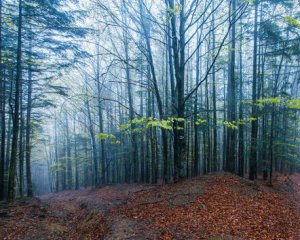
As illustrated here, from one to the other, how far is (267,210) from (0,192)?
42.5 ft

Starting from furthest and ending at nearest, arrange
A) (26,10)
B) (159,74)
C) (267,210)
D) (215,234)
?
(159,74)
(26,10)
(267,210)
(215,234)

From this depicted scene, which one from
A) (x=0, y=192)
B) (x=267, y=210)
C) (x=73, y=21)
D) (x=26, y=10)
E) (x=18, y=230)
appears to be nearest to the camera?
(x=18, y=230)

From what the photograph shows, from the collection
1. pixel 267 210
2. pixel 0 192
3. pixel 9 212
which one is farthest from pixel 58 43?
pixel 267 210

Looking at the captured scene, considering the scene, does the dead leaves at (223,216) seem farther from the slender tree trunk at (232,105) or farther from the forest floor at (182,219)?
the slender tree trunk at (232,105)

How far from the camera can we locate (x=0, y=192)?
1010cm

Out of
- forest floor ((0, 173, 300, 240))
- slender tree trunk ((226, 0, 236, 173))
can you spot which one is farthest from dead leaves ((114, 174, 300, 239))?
slender tree trunk ((226, 0, 236, 173))

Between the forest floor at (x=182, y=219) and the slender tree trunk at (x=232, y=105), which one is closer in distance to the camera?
the forest floor at (x=182, y=219)

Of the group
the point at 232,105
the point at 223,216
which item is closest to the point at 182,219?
the point at 223,216

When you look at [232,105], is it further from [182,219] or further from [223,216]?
[182,219]

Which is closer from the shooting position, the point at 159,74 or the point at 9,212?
the point at 9,212

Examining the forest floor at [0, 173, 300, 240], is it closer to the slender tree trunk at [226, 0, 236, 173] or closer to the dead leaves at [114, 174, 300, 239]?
the dead leaves at [114, 174, 300, 239]

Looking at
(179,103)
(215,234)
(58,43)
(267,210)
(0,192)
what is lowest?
(0,192)

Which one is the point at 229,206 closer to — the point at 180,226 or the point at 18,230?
the point at 180,226

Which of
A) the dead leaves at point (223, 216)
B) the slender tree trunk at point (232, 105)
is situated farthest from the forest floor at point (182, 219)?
the slender tree trunk at point (232, 105)
